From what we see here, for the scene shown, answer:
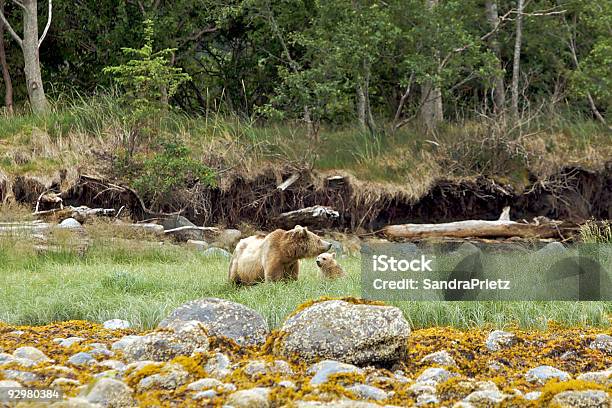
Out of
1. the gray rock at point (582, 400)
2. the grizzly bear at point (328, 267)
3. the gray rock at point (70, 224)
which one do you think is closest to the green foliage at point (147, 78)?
the gray rock at point (70, 224)

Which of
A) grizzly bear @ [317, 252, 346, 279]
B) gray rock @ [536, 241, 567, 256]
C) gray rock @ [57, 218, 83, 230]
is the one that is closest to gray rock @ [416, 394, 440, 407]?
grizzly bear @ [317, 252, 346, 279]

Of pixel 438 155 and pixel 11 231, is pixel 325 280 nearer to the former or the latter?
pixel 11 231

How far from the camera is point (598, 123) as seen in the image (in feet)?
64.6

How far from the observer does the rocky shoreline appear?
4.72 meters

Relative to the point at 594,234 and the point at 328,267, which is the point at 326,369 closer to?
the point at 328,267

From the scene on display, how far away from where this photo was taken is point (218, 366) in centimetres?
546

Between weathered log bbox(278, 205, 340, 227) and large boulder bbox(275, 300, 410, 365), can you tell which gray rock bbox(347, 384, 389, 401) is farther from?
weathered log bbox(278, 205, 340, 227)

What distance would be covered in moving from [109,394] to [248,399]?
0.70 m

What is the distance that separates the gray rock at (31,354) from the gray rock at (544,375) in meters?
2.95

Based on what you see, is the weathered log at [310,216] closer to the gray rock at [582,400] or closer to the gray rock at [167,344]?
the gray rock at [167,344]

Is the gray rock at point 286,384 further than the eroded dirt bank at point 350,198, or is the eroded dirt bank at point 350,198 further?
the eroded dirt bank at point 350,198

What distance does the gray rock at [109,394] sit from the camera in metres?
4.60

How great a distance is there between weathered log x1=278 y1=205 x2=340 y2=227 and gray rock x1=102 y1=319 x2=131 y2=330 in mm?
9324

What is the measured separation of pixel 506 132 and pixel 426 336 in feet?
39.5
